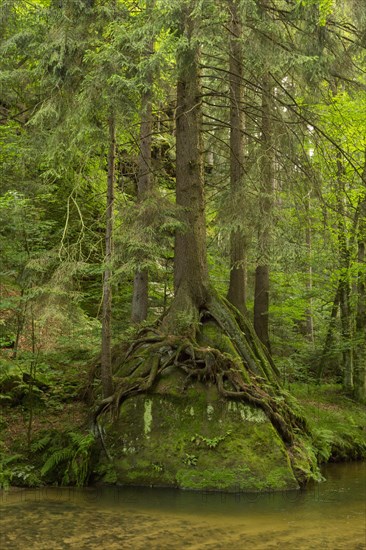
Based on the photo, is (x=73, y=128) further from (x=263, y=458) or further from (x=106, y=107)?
(x=263, y=458)

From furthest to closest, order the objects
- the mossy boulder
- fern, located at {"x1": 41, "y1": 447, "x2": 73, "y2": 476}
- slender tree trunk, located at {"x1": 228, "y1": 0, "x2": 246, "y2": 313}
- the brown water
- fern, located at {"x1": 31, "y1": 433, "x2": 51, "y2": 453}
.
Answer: slender tree trunk, located at {"x1": 228, "y1": 0, "x2": 246, "y2": 313}
fern, located at {"x1": 31, "y1": 433, "x2": 51, "y2": 453}
fern, located at {"x1": 41, "y1": 447, "x2": 73, "y2": 476}
the mossy boulder
the brown water

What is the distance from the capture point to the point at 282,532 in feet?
20.5

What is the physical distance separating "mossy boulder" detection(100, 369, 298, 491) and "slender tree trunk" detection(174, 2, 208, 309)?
6.27 feet

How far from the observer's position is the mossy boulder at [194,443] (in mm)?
9023

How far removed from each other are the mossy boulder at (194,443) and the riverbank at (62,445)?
455mm

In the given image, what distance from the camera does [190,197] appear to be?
36.8 feet

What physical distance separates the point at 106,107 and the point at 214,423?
5860 millimetres

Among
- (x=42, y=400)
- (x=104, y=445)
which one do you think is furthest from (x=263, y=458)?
(x=42, y=400)

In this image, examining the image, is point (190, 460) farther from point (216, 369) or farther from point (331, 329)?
point (331, 329)

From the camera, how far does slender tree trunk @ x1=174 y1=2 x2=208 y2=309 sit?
11039 mm

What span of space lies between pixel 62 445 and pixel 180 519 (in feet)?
11.8

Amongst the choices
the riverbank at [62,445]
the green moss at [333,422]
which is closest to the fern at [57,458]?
the riverbank at [62,445]

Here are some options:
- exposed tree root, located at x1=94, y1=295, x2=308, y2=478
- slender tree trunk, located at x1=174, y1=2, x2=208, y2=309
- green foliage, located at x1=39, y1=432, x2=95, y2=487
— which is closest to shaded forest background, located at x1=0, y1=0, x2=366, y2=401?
slender tree trunk, located at x1=174, y1=2, x2=208, y2=309

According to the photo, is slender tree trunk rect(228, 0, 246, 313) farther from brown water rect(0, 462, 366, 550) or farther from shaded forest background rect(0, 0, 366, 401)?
brown water rect(0, 462, 366, 550)
